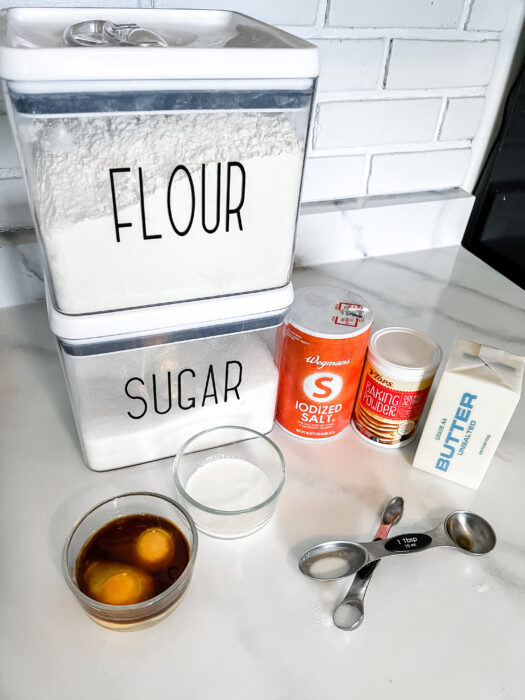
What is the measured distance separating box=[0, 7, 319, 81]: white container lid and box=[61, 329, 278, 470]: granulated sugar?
0.21 m

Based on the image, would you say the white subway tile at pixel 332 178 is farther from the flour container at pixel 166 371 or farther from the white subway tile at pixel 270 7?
the flour container at pixel 166 371

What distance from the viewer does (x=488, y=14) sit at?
0.80 m

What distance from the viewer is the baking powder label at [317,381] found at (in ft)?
1.72

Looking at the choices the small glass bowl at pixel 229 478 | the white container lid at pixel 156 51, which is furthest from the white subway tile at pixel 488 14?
the small glass bowl at pixel 229 478

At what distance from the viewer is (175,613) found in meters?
0.44

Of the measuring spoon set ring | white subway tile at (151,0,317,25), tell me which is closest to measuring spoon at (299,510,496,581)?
the measuring spoon set ring

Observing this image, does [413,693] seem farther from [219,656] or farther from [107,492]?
[107,492]

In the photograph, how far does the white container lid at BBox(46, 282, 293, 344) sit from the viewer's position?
431 mm

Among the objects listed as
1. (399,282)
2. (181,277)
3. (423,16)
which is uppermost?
(423,16)

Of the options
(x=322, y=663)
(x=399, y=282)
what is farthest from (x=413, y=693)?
(x=399, y=282)

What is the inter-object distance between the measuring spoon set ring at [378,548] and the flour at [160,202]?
0.77 ft

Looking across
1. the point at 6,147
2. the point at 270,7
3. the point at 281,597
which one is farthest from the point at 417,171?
the point at 281,597

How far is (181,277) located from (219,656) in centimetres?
28

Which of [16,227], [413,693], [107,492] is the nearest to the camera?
[413,693]
